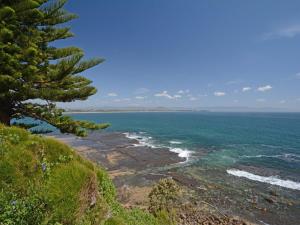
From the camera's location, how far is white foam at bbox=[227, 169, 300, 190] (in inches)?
960

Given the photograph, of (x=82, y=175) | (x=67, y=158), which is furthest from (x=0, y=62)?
(x=82, y=175)

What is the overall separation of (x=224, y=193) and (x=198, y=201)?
3.44 meters

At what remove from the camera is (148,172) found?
95.2 feet

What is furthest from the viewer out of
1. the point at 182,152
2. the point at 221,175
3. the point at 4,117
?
the point at 182,152

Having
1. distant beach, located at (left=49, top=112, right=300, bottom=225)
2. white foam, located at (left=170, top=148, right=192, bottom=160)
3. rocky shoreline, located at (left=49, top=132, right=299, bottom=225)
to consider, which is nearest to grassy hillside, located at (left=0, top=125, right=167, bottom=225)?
rocky shoreline, located at (left=49, top=132, right=299, bottom=225)

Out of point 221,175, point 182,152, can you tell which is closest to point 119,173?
point 221,175

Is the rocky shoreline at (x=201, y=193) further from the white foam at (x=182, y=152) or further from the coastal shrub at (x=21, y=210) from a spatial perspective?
the coastal shrub at (x=21, y=210)

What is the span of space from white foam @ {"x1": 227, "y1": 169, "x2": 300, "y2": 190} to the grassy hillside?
24.2m

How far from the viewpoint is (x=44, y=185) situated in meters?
5.32

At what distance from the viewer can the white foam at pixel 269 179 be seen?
24.4 m

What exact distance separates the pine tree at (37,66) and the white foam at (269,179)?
2201cm

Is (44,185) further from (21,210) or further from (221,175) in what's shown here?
(221,175)

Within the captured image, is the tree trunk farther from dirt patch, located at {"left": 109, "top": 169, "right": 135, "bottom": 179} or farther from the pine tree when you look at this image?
dirt patch, located at {"left": 109, "top": 169, "right": 135, "bottom": 179}

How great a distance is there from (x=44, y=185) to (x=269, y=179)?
27.7 metres
